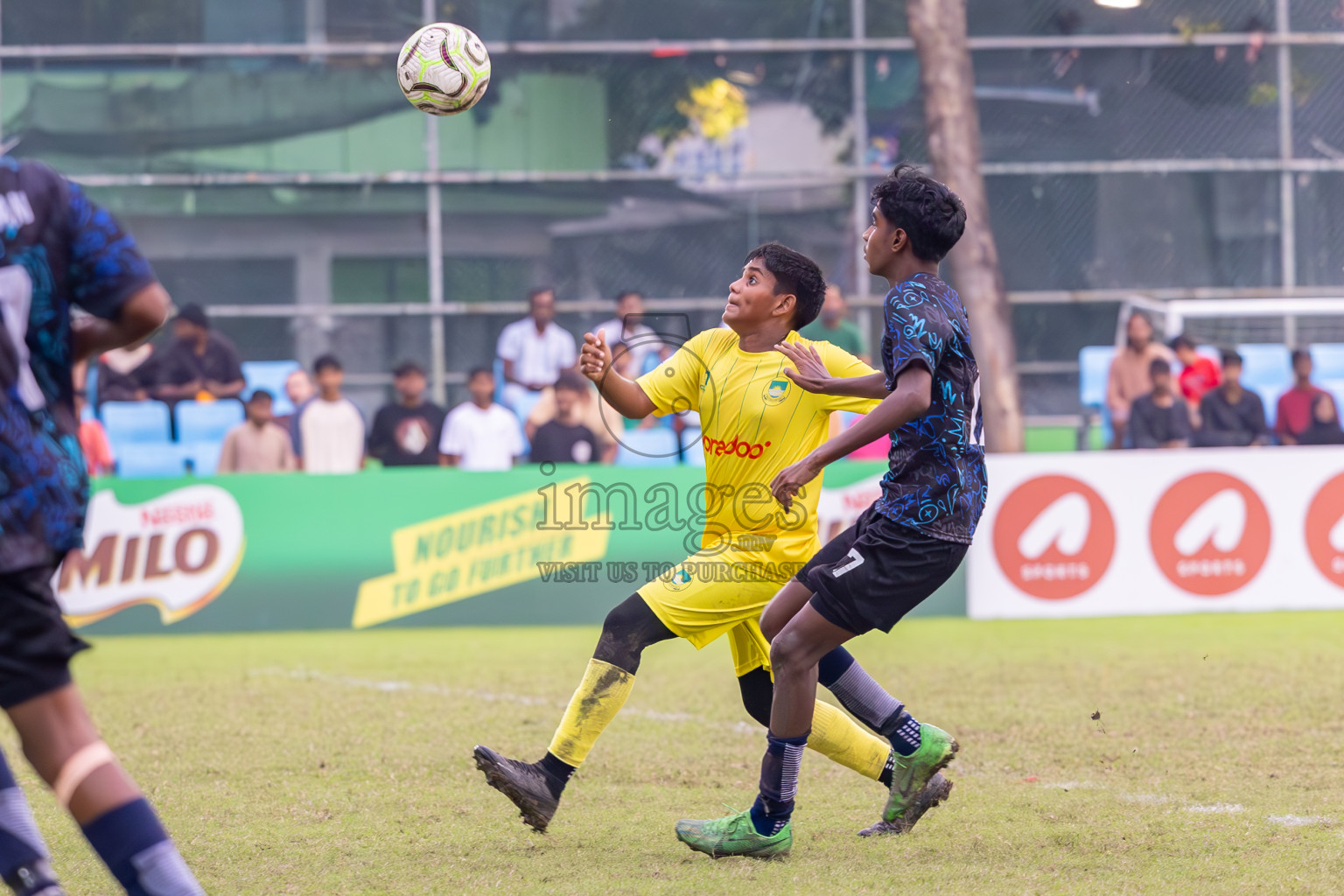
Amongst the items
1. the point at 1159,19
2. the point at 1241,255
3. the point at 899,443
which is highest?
the point at 1159,19

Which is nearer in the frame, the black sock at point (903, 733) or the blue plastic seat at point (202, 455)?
the black sock at point (903, 733)

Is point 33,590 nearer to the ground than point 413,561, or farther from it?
farther from it

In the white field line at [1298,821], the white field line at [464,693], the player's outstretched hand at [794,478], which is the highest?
the player's outstretched hand at [794,478]

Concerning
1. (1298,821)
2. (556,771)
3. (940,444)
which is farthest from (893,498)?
(1298,821)

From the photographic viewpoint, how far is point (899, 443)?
463 cm

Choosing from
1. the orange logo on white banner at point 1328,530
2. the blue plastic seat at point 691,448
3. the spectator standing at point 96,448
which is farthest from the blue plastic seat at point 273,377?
the orange logo on white banner at point 1328,530

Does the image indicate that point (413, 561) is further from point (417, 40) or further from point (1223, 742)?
point (1223, 742)

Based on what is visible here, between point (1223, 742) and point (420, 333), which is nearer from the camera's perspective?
point (1223, 742)

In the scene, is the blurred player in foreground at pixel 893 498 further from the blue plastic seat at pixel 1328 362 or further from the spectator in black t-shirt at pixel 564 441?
the blue plastic seat at pixel 1328 362

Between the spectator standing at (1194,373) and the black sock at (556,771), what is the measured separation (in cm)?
1020

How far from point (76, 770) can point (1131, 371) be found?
12.2 metres

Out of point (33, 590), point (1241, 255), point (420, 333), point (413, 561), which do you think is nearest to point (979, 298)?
point (1241, 255)

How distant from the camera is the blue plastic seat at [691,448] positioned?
40.7ft

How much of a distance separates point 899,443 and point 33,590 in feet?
8.60
